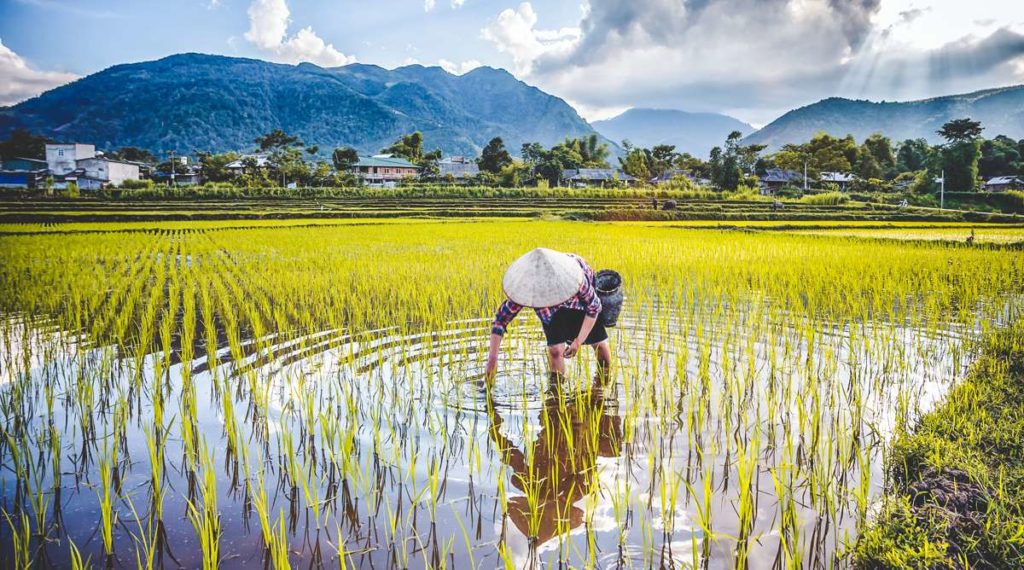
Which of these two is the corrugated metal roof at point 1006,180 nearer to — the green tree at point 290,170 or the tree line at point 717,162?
the tree line at point 717,162

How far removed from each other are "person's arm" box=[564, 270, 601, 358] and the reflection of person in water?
0.27m

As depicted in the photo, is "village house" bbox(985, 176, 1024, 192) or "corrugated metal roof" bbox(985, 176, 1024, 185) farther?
"corrugated metal roof" bbox(985, 176, 1024, 185)

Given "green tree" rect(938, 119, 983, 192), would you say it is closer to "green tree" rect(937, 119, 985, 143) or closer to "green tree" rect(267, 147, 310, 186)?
"green tree" rect(937, 119, 985, 143)

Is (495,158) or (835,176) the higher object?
(495,158)

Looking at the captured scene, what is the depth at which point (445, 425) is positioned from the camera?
2.95 metres

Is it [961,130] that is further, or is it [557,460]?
[961,130]

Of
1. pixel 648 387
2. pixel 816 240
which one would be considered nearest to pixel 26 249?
pixel 648 387

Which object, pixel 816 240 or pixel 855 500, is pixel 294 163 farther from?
pixel 855 500

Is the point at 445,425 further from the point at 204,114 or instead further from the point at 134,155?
the point at 204,114

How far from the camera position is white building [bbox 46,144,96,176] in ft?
158

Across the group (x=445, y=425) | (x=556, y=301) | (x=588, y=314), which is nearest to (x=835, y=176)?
(x=588, y=314)

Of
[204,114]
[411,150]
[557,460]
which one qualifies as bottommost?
[557,460]

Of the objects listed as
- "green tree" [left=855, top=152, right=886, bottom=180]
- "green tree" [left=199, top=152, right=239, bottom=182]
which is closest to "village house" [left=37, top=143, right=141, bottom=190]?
"green tree" [left=199, top=152, right=239, bottom=182]

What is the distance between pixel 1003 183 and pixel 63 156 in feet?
244
